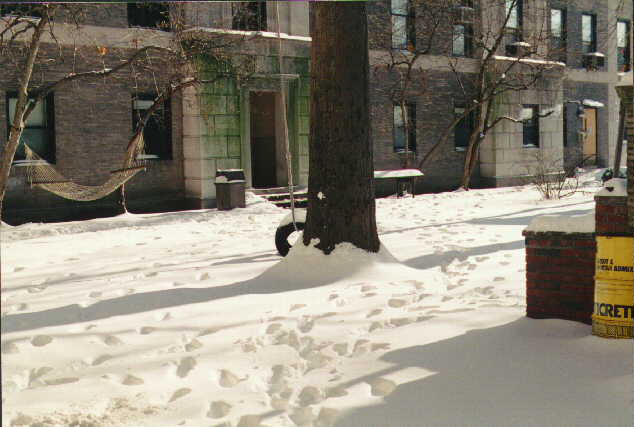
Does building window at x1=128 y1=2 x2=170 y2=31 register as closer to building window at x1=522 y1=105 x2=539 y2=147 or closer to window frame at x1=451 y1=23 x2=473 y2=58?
window frame at x1=451 y1=23 x2=473 y2=58

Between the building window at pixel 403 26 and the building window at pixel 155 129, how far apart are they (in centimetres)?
821

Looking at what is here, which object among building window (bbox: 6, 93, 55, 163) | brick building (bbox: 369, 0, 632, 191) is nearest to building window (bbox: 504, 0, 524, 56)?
brick building (bbox: 369, 0, 632, 191)

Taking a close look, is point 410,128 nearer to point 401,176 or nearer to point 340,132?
point 401,176

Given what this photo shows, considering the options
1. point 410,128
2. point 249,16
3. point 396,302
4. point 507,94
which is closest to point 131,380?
point 396,302

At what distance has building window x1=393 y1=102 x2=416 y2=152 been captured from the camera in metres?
23.3

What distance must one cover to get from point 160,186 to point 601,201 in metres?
14.4

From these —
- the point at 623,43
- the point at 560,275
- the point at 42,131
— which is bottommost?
the point at 560,275

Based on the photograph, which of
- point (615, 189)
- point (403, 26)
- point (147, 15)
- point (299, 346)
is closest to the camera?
point (615, 189)

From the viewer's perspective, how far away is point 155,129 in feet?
59.8

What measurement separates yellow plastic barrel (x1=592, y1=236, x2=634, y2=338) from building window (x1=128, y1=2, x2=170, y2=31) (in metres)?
14.5

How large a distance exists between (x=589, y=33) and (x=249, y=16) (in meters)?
17.6

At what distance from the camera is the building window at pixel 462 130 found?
990 inches

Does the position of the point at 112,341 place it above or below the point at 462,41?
below

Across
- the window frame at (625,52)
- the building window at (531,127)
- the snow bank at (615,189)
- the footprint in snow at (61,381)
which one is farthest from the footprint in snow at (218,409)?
the window frame at (625,52)
